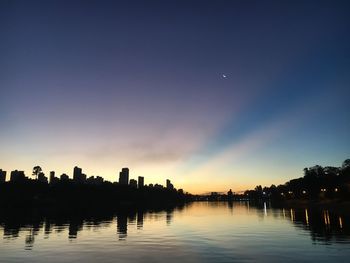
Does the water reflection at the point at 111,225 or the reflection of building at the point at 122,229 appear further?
the reflection of building at the point at 122,229

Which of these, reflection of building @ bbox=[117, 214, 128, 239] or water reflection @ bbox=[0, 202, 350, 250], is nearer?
water reflection @ bbox=[0, 202, 350, 250]

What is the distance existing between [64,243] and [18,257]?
36.8ft

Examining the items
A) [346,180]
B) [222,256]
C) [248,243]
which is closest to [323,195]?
[346,180]

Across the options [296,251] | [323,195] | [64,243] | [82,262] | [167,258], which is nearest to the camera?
[82,262]

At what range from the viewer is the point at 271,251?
40.1 metres

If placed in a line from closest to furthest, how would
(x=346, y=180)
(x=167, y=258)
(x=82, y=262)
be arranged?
(x=82, y=262) < (x=167, y=258) < (x=346, y=180)

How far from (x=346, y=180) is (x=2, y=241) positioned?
17167cm

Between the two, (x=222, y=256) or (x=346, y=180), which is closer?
(x=222, y=256)

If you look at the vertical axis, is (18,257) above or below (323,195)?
below

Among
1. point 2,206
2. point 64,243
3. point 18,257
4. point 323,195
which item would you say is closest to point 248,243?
point 64,243

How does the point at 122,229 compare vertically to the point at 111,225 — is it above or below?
below

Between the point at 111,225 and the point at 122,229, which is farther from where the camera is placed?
the point at 111,225

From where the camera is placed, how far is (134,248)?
42281mm

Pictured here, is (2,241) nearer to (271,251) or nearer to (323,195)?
(271,251)
